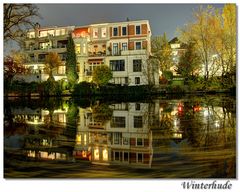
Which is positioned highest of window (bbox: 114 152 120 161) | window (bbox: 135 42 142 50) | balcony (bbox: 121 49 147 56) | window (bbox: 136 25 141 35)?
window (bbox: 136 25 141 35)

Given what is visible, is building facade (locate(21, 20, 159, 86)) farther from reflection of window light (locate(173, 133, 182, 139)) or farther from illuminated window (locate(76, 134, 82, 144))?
illuminated window (locate(76, 134, 82, 144))

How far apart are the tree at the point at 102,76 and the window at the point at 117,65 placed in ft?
10.3

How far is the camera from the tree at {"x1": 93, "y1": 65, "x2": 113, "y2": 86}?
73.7 feet

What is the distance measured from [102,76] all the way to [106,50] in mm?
5871

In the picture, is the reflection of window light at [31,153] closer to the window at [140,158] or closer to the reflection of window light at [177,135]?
the window at [140,158]

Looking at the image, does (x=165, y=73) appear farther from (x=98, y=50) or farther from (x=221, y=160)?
(x=221, y=160)

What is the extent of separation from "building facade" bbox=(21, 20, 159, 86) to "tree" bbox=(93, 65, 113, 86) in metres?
2.02

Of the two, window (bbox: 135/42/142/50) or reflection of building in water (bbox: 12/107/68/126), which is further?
window (bbox: 135/42/142/50)

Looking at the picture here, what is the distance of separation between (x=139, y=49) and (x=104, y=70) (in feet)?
15.7

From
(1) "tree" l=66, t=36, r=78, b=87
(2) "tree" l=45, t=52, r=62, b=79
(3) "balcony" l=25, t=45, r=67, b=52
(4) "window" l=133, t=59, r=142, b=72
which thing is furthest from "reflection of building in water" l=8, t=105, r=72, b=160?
(3) "balcony" l=25, t=45, r=67, b=52

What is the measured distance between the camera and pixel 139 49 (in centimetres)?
2562

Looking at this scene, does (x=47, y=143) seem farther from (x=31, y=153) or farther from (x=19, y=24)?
(x=19, y=24)

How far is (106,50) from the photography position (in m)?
27.6

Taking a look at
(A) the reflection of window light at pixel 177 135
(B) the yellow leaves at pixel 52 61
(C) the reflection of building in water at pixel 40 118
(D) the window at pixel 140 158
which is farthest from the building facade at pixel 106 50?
→ (D) the window at pixel 140 158
